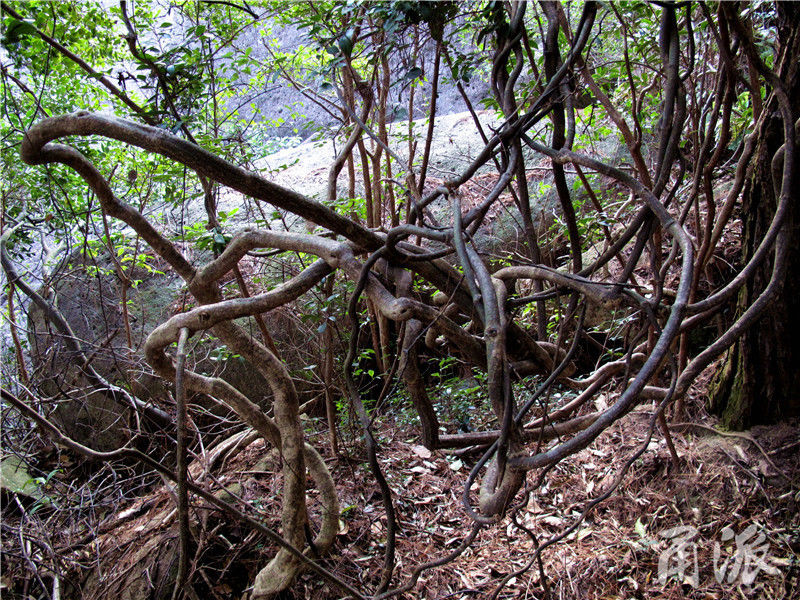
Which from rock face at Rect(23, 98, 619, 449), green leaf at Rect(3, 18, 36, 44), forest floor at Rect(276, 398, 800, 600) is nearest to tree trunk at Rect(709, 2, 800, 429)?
forest floor at Rect(276, 398, 800, 600)

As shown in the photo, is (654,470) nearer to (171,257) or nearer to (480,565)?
(480,565)

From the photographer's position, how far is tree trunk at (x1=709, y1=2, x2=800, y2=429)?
194 cm

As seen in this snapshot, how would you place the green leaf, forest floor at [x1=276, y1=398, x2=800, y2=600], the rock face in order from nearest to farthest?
the green leaf < forest floor at [x1=276, y1=398, x2=800, y2=600] < the rock face

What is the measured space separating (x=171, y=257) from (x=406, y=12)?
1.24 metres

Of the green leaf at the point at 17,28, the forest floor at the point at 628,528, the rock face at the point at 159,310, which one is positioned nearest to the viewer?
the green leaf at the point at 17,28

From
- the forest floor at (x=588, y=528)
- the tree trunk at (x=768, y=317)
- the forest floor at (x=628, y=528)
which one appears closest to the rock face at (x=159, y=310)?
the forest floor at (x=588, y=528)

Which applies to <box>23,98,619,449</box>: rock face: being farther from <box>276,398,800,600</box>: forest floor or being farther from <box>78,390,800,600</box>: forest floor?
<box>276,398,800,600</box>: forest floor

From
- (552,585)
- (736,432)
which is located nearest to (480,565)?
(552,585)

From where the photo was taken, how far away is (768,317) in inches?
85.5

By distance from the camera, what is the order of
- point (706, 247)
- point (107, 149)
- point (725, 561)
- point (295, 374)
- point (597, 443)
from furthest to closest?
point (295, 374) → point (107, 149) → point (597, 443) → point (706, 247) → point (725, 561)

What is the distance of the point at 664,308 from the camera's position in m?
1.60

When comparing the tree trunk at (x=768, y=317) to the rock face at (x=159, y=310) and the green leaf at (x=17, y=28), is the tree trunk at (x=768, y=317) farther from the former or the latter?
the green leaf at (x=17, y=28)

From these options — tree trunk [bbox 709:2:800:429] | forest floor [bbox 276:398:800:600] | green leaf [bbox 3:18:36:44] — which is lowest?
forest floor [bbox 276:398:800:600]

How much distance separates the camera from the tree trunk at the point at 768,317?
1938 millimetres
